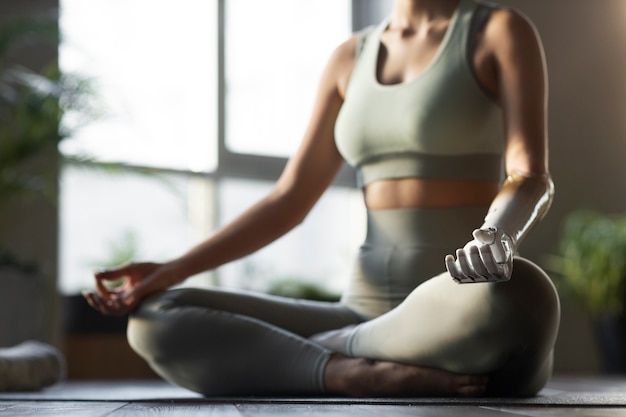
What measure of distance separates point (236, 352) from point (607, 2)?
4113 millimetres

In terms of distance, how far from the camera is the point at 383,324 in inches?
60.4

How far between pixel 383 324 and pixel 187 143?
9.67 feet

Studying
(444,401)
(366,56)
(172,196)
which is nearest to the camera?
(444,401)

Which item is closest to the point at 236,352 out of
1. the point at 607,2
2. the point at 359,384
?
the point at 359,384

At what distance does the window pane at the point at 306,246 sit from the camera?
4.45 meters

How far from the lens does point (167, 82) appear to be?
14.3 feet

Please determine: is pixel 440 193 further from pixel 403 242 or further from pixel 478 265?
pixel 478 265

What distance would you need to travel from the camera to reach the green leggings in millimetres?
1382

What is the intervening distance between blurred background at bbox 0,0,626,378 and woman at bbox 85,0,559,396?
4.85 ft

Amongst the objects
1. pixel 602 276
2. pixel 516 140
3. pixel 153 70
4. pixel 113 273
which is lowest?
pixel 602 276

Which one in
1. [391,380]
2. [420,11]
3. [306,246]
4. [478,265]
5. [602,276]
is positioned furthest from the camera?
[306,246]

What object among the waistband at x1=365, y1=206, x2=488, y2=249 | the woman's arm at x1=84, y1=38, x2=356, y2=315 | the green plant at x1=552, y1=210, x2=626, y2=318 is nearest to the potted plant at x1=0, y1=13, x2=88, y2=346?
the woman's arm at x1=84, y1=38, x2=356, y2=315

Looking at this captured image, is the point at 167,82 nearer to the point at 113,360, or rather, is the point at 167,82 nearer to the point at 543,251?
the point at 113,360

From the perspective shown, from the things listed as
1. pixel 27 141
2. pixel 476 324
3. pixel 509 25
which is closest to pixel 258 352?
pixel 476 324
